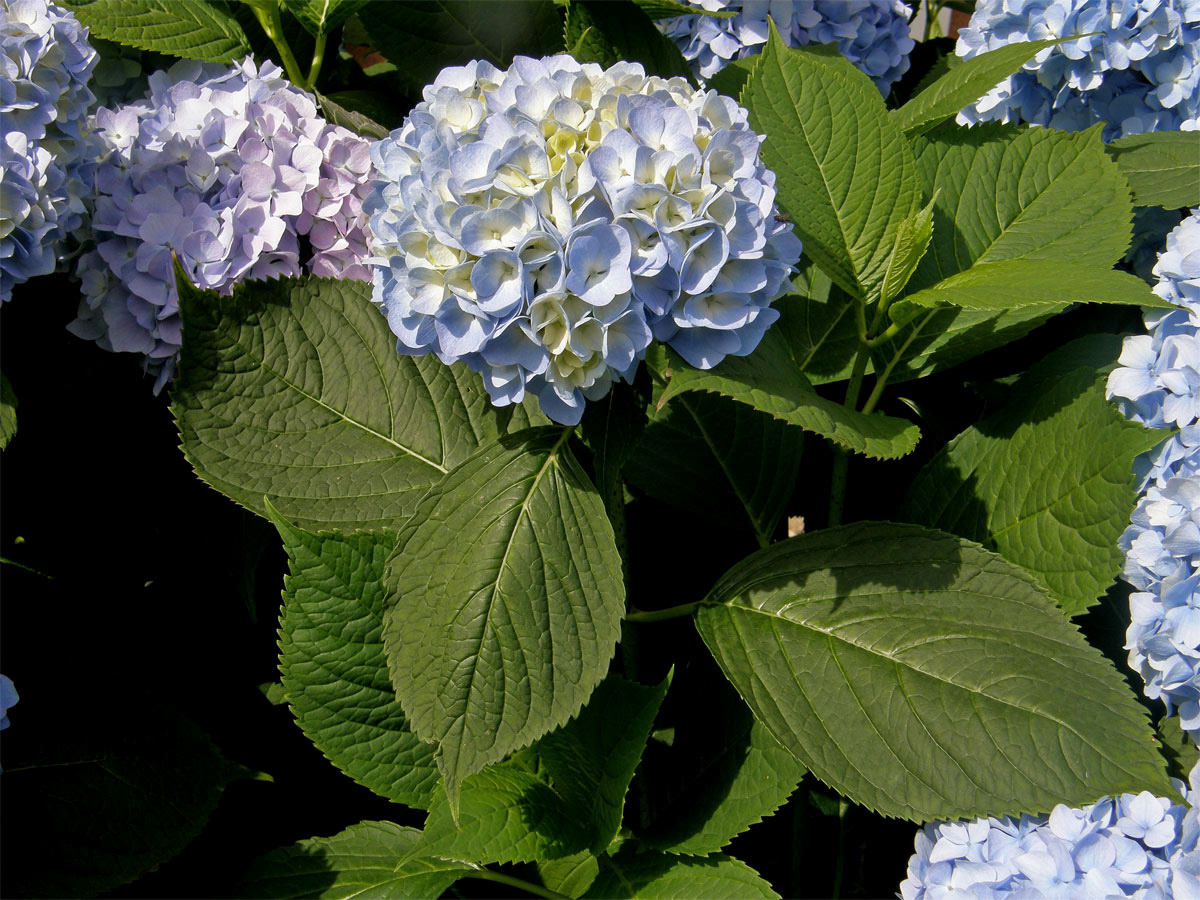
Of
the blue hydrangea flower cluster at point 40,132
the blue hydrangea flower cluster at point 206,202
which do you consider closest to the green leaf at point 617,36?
the blue hydrangea flower cluster at point 206,202

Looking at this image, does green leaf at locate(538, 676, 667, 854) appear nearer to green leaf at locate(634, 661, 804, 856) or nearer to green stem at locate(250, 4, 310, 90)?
green leaf at locate(634, 661, 804, 856)

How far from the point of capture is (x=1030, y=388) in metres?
0.97

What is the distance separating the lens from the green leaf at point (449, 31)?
47.6 inches

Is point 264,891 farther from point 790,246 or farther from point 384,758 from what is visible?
point 790,246

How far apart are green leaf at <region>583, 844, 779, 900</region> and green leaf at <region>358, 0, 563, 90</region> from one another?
→ 2.81 feet

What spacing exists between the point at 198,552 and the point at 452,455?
0.34m

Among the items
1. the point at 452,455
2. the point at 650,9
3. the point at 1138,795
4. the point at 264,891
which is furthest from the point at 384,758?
the point at 650,9

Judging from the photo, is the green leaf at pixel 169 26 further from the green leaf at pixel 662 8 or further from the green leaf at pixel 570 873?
the green leaf at pixel 570 873

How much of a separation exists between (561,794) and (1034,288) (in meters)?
0.53

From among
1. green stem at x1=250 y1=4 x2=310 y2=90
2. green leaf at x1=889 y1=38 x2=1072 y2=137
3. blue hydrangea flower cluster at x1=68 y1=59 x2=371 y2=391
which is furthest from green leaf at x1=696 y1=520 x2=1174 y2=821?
green stem at x1=250 y1=4 x2=310 y2=90

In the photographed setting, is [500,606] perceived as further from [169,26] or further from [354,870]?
[169,26]

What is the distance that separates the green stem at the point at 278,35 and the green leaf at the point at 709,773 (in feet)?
2.47

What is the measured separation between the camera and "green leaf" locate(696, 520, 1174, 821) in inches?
29.2

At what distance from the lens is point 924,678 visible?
0.79 meters
